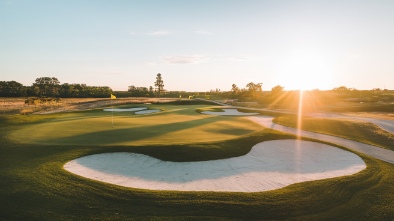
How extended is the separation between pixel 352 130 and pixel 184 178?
2003cm

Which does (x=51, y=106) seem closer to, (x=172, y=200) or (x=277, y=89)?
(x=172, y=200)

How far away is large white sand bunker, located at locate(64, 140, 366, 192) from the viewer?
992 centimetres

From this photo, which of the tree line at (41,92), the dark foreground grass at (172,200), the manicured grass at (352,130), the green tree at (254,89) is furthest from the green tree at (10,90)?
the manicured grass at (352,130)

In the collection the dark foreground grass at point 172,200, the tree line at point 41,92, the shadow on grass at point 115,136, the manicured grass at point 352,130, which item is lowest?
the dark foreground grass at point 172,200

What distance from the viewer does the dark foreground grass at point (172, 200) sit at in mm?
7488

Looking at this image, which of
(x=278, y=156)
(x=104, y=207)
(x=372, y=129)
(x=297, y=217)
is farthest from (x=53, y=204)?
(x=372, y=129)

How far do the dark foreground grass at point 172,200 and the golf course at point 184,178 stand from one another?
0.10 feet

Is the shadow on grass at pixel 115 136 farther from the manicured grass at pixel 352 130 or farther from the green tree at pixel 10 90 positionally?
the green tree at pixel 10 90

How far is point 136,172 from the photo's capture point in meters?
11.0

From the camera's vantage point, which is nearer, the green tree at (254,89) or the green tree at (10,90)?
the green tree at (254,89)

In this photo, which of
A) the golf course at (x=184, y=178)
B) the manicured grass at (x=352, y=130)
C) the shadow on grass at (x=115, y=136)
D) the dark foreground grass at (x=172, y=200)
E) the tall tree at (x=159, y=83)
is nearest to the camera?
the dark foreground grass at (x=172, y=200)

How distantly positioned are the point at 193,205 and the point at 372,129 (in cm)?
2270

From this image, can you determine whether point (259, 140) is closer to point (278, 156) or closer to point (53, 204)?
point (278, 156)

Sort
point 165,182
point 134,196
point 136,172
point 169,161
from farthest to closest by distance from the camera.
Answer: point 169,161 < point 136,172 < point 165,182 < point 134,196
